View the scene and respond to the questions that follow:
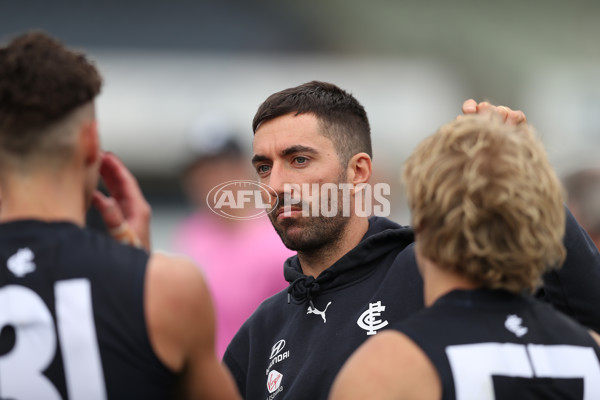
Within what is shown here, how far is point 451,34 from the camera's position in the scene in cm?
1562

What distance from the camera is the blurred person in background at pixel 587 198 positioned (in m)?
4.24

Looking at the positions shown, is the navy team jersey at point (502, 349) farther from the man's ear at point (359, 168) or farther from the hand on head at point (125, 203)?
the man's ear at point (359, 168)

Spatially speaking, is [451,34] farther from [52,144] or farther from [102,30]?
[52,144]

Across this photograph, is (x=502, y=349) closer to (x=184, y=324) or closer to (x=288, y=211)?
(x=184, y=324)

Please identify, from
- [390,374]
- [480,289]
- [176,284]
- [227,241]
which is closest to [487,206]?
[480,289]

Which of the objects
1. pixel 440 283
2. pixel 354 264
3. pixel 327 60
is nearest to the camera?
pixel 440 283

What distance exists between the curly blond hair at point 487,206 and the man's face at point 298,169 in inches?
39.7

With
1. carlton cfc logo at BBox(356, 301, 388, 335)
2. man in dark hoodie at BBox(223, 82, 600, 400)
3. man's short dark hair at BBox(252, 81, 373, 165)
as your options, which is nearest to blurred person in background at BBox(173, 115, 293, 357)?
man in dark hoodie at BBox(223, 82, 600, 400)

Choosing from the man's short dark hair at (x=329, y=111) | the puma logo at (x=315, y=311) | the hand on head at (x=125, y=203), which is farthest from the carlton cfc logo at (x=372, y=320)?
the hand on head at (x=125, y=203)

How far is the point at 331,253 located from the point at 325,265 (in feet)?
0.17

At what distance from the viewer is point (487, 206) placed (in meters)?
2.11

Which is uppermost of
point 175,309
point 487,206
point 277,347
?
point 487,206

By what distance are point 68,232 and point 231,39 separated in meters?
12.5

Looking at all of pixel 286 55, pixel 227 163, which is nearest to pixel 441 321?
pixel 227 163
